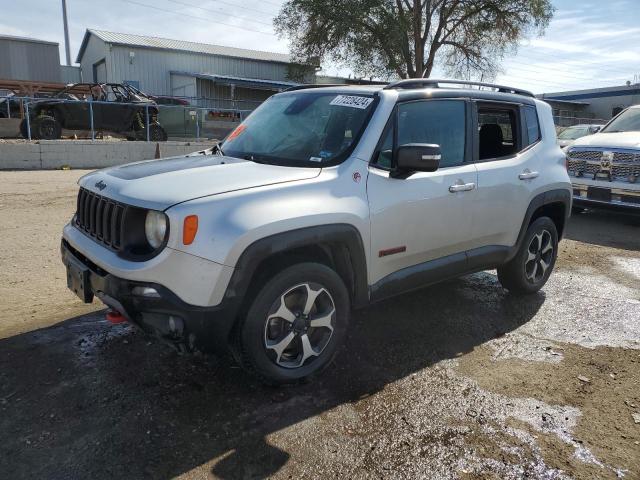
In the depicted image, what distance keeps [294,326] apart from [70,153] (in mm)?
13769

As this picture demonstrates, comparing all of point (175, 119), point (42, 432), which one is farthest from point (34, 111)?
point (42, 432)

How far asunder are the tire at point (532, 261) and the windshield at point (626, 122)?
211 inches

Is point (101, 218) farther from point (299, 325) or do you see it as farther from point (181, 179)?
point (299, 325)

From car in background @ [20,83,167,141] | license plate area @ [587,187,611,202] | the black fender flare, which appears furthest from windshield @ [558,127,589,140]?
the black fender flare

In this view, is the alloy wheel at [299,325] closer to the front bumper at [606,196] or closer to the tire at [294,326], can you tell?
the tire at [294,326]

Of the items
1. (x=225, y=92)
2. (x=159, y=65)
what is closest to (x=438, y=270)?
(x=225, y=92)

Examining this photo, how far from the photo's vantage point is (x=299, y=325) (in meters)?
3.12

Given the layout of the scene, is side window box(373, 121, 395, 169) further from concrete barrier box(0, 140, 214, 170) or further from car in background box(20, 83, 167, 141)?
car in background box(20, 83, 167, 141)

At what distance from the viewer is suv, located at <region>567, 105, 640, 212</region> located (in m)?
7.85

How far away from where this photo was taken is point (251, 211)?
2.77 m

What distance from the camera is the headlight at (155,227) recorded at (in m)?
2.71

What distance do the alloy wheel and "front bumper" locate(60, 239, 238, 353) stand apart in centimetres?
29

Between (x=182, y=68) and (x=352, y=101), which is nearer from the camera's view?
(x=352, y=101)

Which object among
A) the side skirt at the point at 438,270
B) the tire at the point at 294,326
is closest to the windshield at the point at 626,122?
the side skirt at the point at 438,270
